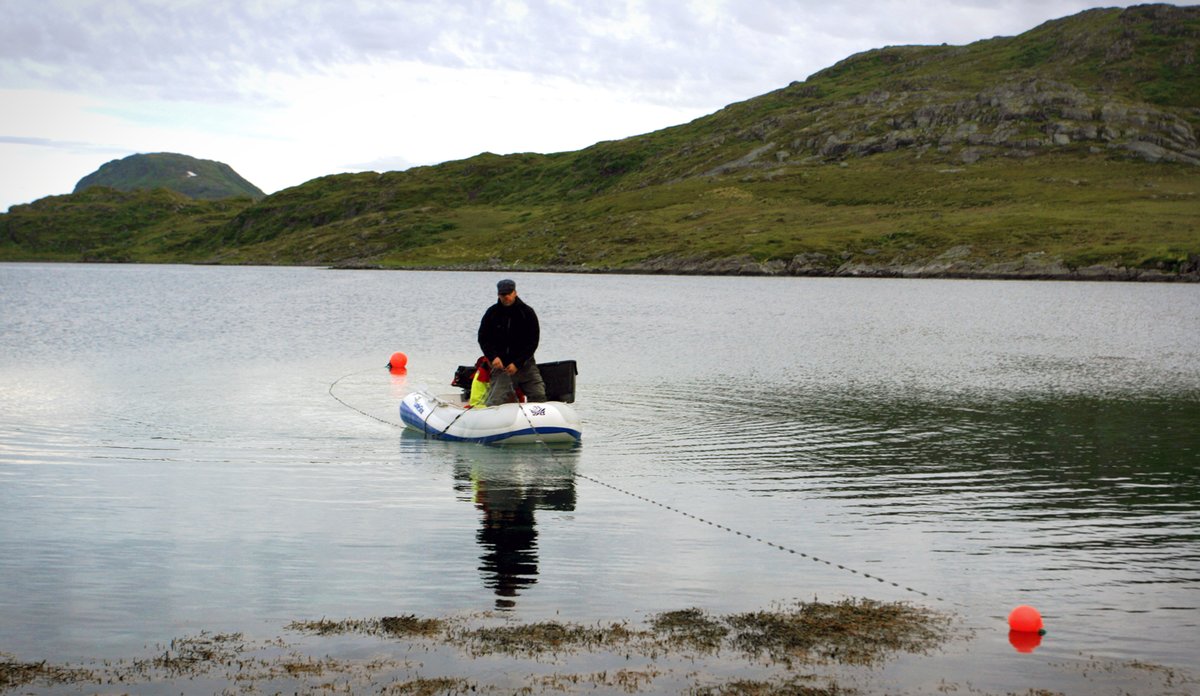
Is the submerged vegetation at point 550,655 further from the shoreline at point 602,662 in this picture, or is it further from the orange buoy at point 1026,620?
the orange buoy at point 1026,620

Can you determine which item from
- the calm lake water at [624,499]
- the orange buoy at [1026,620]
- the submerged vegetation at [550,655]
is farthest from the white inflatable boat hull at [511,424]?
the orange buoy at [1026,620]

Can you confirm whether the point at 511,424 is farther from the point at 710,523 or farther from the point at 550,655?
the point at 550,655

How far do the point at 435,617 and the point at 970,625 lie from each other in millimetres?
5733

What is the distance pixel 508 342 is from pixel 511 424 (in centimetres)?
177

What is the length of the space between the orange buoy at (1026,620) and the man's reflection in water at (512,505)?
536cm

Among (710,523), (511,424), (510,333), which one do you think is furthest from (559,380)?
(710,523)

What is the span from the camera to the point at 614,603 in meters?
12.6

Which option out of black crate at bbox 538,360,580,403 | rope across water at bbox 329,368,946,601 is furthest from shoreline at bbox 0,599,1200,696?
black crate at bbox 538,360,580,403

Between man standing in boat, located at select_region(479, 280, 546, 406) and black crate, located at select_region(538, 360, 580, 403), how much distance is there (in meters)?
0.73

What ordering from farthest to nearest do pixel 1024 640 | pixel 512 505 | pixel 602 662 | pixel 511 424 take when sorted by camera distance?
pixel 511 424 → pixel 512 505 → pixel 1024 640 → pixel 602 662

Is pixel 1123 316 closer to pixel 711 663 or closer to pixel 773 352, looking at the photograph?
pixel 773 352

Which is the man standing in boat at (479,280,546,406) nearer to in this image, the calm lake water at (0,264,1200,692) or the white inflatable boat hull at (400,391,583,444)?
the white inflatable boat hull at (400,391,583,444)

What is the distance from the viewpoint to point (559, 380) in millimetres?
25516

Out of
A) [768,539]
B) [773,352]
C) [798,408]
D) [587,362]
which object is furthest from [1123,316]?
[768,539]
